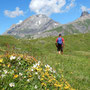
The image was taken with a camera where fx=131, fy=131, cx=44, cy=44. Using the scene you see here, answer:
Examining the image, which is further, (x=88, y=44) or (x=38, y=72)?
(x=88, y=44)

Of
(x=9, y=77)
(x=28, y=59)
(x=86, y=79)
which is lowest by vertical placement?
(x=86, y=79)

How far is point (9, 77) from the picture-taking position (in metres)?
4.72

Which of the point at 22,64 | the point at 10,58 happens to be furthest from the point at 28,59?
the point at 10,58

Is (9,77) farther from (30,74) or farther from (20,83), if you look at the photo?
(30,74)

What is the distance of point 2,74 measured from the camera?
4699mm

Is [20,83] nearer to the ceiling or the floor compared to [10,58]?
A: nearer to the floor

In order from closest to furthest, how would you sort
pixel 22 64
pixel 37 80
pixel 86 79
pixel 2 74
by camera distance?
pixel 2 74
pixel 37 80
pixel 22 64
pixel 86 79

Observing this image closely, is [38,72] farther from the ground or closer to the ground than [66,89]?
farther from the ground

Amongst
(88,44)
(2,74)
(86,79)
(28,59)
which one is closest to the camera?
(2,74)

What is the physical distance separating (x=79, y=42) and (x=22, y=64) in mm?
44136

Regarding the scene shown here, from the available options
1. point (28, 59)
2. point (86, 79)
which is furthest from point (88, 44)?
point (28, 59)

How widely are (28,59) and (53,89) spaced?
7.19 feet

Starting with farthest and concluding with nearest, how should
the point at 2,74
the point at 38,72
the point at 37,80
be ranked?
the point at 38,72 → the point at 37,80 → the point at 2,74

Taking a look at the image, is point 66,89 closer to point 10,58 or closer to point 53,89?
A: point 53,89
